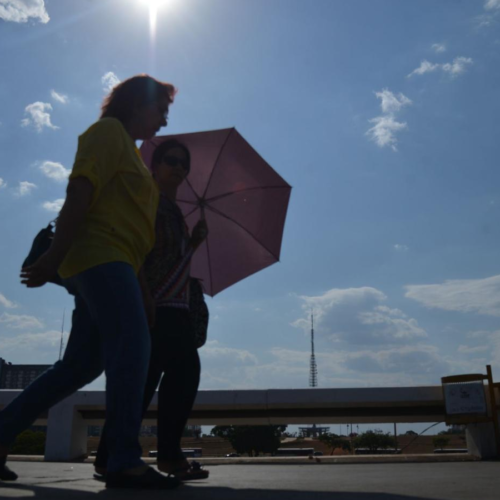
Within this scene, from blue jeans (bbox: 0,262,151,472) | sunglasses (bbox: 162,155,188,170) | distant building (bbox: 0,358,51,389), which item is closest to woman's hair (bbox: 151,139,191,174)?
sunglasses (bbox: 162,155,188,170)

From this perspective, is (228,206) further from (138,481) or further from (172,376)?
(138,481)

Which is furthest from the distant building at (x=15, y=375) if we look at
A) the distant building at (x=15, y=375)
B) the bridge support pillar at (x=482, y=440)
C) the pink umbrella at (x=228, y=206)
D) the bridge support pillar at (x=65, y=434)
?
the pink umbrella at (x=228, y=206)

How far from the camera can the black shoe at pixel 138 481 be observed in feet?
6.95

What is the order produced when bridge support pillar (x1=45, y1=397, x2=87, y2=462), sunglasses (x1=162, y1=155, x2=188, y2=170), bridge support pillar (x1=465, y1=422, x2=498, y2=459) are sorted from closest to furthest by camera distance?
sunglasses (x1=162, y1=155, x2=188, y2=170)
bridge support pillar (x1=465, y1=422, x2=498, y2=459)
bridge support pillar (x1=45, y1=397, x2=87, y2=462)

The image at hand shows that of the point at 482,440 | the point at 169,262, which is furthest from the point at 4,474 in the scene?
the point at 482,440

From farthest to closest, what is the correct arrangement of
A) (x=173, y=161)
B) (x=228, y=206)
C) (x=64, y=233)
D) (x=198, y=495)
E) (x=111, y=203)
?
(x=228, y=206) < (x=173, y=161) < (x=111, y=203) < (x=64, y=233) < (x=198, y=495)

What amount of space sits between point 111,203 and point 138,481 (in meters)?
1.08

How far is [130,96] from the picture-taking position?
2703 mm

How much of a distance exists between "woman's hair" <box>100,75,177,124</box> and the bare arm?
55 centimetres

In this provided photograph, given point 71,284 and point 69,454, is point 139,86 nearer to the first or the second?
point 71,284

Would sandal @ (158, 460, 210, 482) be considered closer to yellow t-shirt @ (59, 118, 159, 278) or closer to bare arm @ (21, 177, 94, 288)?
yellow t-shirt @ (59, 118, 159, 278)

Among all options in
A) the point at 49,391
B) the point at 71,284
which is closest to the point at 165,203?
the point at 71,284

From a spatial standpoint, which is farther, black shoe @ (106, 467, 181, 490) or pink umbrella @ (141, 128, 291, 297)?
pink umbrella @ (141, 128, 291, 297)

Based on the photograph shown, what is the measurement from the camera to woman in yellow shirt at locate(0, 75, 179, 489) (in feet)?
7.26
